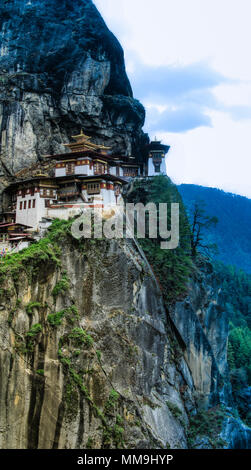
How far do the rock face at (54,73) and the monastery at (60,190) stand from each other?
3.93 meters

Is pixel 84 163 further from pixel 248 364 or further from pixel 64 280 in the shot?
pixel 248 364

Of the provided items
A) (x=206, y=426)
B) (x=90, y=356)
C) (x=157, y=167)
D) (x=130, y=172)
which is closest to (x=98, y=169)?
(x=130, y=172)

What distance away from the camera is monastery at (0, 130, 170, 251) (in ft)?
136

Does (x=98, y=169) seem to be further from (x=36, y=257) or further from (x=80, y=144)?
(x=36, y=257)

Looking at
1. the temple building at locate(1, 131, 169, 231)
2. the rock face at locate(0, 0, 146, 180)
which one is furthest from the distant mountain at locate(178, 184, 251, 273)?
the temple building at locate(1, 131, 169, 231)

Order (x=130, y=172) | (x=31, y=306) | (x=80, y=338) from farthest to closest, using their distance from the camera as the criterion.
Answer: (x=130, y=172) < (x=80, y=338) < (x=31, y=306)

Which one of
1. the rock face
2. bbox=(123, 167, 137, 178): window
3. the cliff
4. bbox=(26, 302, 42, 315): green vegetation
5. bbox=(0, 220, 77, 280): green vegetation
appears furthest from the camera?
bbox=(123, 167, 137, 178): window

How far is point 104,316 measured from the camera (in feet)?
119

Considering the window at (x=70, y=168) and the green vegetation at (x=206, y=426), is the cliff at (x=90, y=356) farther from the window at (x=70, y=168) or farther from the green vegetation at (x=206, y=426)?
the window at (x=70, y=168)

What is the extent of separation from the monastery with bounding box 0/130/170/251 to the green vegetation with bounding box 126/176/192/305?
3.02m

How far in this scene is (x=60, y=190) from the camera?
44219 mm

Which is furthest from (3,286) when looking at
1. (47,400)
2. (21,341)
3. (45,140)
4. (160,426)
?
(45,140)

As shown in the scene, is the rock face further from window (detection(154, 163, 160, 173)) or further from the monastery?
window (detection(154, 163, 160, 173))

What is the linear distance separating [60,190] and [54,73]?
48.2 ft
